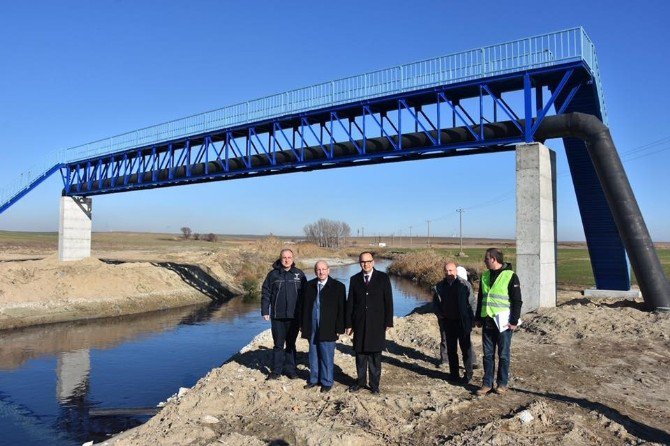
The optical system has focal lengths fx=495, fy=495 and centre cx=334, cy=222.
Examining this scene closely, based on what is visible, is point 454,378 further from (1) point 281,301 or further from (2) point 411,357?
(1) point 281,301

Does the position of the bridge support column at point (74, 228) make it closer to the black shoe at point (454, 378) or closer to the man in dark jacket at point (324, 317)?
the man in dark jacket at point (324, 317)

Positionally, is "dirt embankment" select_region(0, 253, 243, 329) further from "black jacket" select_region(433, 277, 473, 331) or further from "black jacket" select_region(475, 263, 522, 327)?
"black jacket" select_region(475, 263, 522, 327)

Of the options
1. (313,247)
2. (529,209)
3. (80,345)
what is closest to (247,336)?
(80,345)

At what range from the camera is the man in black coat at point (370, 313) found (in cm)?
701

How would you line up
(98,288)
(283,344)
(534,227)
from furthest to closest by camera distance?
(98,288) < (534,227) < (283,344)

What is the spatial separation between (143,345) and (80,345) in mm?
2172

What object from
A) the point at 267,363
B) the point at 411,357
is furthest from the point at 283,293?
the point at 411,357

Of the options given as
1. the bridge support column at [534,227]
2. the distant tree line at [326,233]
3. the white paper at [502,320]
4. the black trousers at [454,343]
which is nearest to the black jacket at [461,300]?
the black trousers at [454,343]

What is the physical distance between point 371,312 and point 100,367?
418 inches

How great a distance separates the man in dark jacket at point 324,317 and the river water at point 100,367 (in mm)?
4445

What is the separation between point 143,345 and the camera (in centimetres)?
1738

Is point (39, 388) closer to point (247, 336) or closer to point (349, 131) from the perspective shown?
point (247, 336)

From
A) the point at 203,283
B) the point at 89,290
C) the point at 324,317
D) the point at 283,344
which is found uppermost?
the point at 324,317

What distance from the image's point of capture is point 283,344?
315 inches
